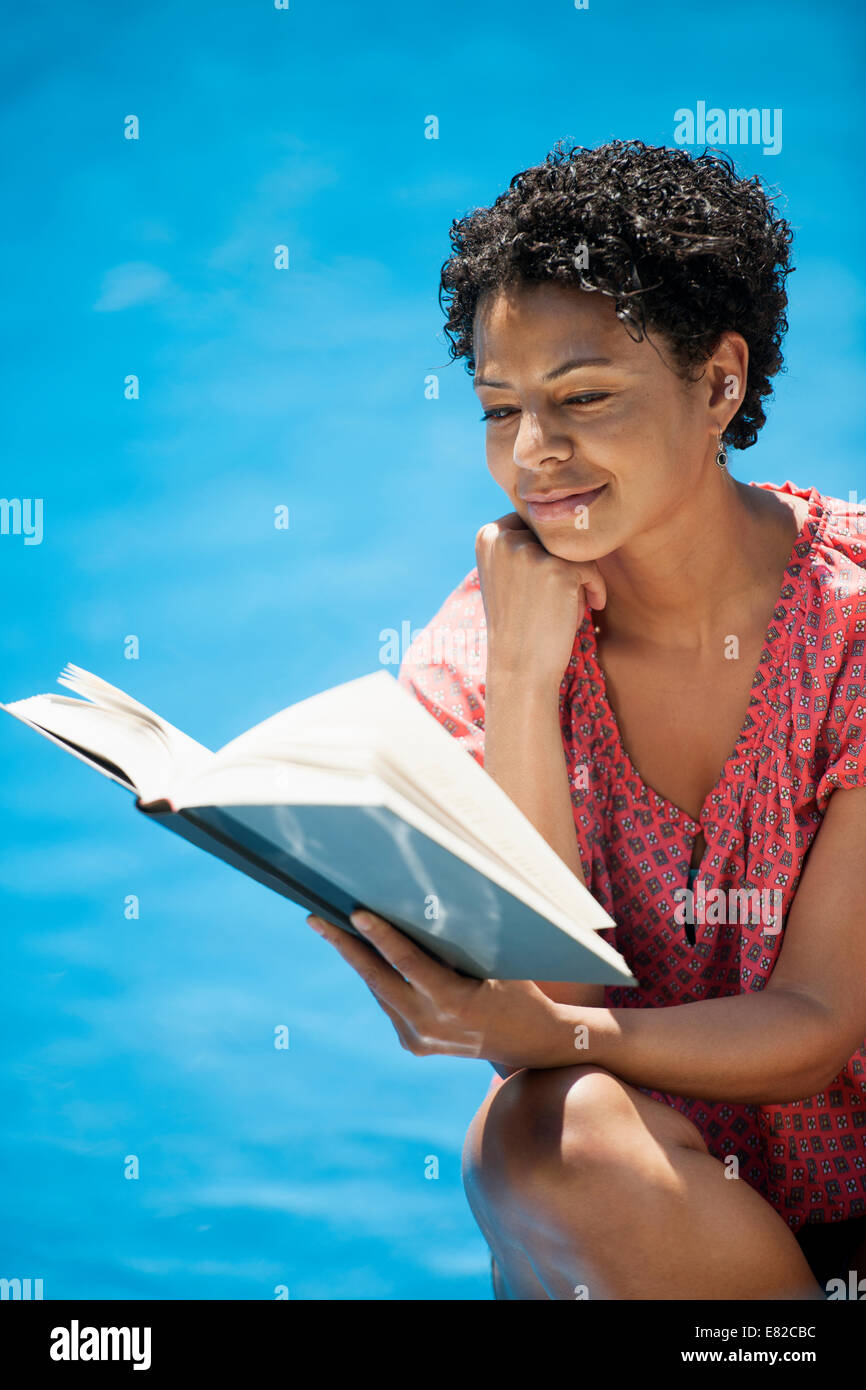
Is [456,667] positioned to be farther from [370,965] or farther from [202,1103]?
[202,1103]

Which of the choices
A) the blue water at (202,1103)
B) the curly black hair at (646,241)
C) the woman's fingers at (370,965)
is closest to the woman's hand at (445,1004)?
the woman's fingers at (370,965)

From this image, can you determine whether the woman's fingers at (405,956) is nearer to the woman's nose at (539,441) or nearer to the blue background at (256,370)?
the woman's nose at (539,441)

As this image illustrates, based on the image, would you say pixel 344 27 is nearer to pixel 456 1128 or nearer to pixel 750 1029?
pixel 456 1128

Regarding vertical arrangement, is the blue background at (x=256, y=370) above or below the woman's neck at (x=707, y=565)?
above

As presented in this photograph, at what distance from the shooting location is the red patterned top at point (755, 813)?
4.49 ft

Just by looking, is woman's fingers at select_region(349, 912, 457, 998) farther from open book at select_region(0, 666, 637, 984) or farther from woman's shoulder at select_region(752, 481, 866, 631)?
woman's shoulder at select_region(752, 481, 866, 631)

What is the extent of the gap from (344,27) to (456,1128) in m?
3.37

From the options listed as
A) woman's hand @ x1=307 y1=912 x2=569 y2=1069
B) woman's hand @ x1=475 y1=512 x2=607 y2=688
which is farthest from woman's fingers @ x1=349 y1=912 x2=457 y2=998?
woman's hand @ x1=475 y1=512 x2=607 y2=688

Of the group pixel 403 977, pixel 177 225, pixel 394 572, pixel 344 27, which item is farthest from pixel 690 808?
pixel 344 27

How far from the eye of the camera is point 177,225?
14.6ft

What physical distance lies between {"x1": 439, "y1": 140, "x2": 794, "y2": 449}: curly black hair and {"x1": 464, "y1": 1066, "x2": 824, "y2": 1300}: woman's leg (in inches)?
25.0

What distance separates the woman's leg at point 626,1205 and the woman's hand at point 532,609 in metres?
0.37

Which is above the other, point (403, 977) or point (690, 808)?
point (690, 808)

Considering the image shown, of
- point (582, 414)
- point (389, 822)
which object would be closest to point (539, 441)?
point (582, 414)
